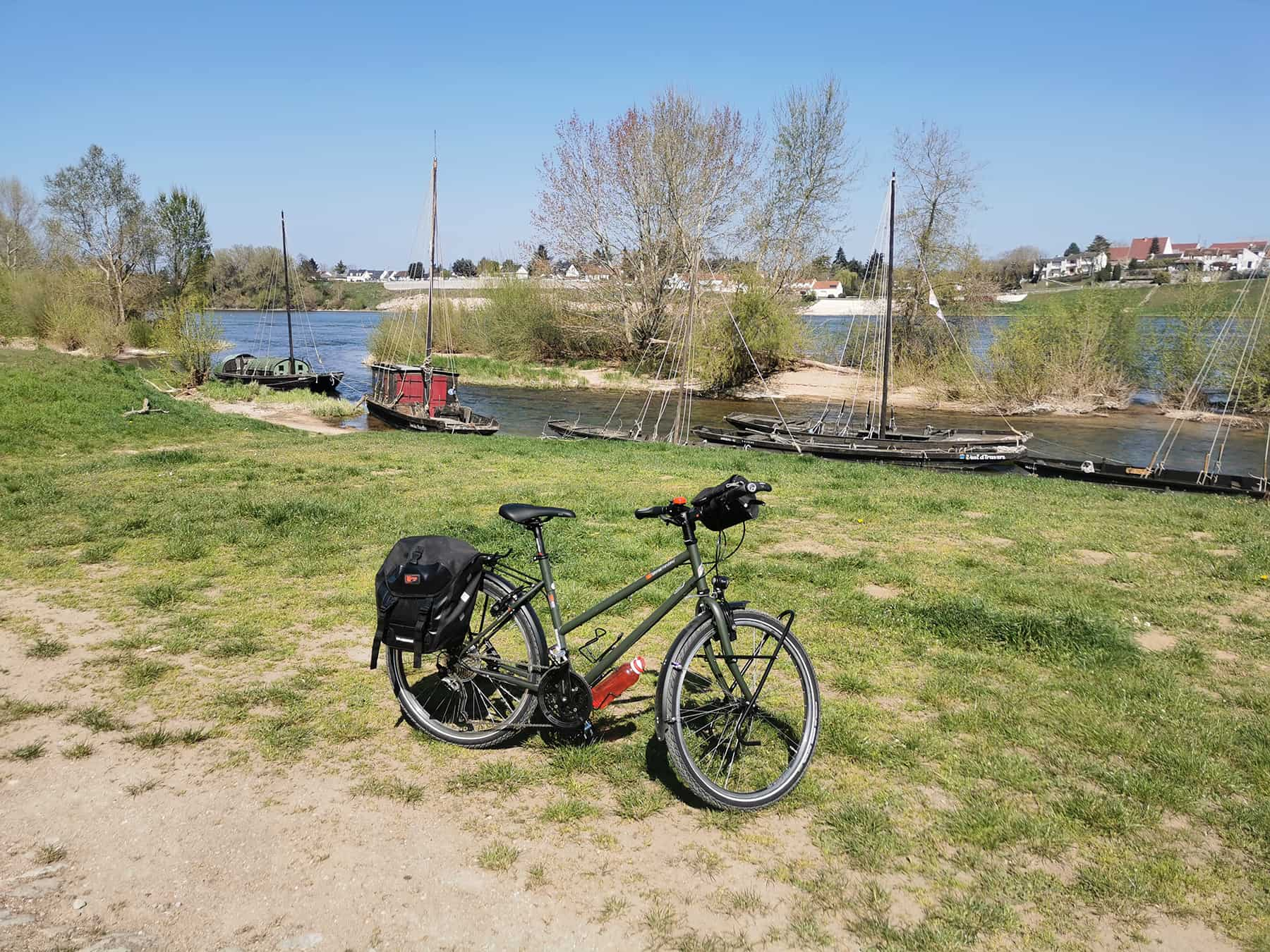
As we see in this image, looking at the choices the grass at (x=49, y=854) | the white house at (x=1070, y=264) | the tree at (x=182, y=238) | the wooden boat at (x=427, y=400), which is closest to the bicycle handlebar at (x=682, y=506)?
the grass at (x=49, y=854)

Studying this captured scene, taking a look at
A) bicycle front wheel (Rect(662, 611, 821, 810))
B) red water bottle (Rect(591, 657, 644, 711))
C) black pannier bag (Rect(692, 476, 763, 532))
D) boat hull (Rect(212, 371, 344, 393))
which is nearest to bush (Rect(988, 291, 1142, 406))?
boat hull (Rect(212, 371, 344, 393))

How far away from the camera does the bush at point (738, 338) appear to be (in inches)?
1528

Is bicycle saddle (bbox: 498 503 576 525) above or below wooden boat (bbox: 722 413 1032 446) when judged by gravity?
above

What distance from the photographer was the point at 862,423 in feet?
96.9

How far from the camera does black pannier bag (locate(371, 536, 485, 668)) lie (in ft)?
11.6

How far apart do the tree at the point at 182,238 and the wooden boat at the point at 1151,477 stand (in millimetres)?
55733

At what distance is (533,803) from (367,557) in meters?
3.88

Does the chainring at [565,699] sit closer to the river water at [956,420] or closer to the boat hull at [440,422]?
the boat hull at [440,422]

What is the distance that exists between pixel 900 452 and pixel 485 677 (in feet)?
61.9

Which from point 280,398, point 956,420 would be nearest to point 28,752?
point 280,398

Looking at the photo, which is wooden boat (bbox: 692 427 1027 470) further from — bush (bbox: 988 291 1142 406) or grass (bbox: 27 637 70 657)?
grass (bbox: 27 637 70 657)

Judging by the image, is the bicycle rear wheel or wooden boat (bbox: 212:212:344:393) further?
wooden boat (bbox: 212:212:344:393)

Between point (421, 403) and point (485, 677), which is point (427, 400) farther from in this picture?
point (485, 677)

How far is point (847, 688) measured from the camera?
4660 mm
